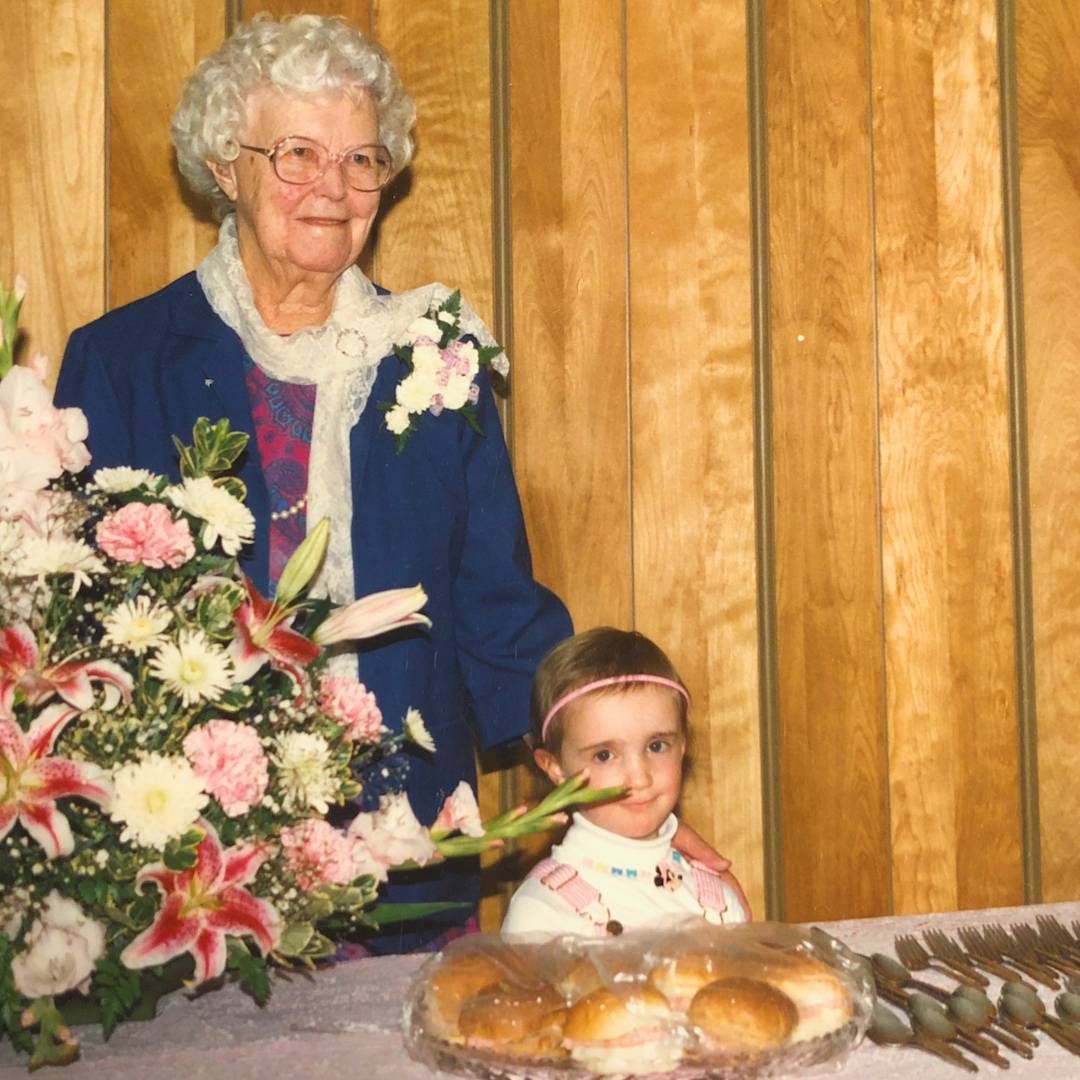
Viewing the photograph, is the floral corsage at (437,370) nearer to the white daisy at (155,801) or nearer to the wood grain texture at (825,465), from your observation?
the wood grain texture at (825,465)

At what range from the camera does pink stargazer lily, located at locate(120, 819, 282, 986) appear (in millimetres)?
1235

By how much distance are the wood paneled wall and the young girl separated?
1072 mm

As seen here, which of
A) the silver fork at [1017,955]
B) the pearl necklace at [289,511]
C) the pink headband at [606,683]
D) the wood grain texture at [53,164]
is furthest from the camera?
the wood grain texture at [53,164]

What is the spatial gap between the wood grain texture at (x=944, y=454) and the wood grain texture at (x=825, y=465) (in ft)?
0.16

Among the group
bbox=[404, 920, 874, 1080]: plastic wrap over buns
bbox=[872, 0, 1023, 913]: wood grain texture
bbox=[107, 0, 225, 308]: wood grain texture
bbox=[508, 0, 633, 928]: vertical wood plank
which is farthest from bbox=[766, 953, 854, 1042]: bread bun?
bbox=[107, 0, 225, 308]: wood grain texture

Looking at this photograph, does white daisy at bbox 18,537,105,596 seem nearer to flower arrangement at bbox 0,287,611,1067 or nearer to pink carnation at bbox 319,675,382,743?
flower arrangement at bbox 0,287,611,1067

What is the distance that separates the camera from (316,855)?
1.30m

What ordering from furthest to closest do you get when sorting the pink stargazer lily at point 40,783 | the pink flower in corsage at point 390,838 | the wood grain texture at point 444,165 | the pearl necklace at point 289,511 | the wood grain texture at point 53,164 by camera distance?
the wood grain texture at point 444,165 < the wood grain texture at point 53,164 < the pearl necklace at point 289,511 < the pink flower in corsage at point 390,838 < the pink stargazer lily at point 40,783

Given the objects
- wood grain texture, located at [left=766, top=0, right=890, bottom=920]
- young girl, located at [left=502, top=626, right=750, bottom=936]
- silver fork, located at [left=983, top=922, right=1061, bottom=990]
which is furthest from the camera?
wood grain texture, located at [left=766, top=0, right=890, bottom=920]

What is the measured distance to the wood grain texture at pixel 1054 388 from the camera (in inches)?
132

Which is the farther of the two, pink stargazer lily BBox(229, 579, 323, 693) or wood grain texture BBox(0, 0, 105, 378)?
wood grain texture BBox(0, 0, 105, 378)

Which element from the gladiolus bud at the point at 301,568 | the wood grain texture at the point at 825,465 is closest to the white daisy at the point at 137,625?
the gladiolus bud at the point at 301,568

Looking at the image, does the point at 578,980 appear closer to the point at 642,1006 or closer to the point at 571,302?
the point at 642,1006

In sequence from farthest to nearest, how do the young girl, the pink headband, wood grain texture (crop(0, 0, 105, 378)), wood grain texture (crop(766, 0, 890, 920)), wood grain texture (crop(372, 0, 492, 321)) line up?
wood grain texture (crop(766, 0, 890, 920)), wood grain texture (crop(372, 0, 492, 321)), wood grain texture (crop(0, 0, 105, 378)), the pink headband, the young girl
